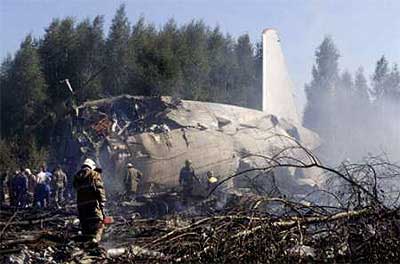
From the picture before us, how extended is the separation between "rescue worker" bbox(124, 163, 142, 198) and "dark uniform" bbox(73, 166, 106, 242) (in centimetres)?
707

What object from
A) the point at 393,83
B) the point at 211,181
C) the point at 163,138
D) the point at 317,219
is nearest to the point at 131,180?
the point at 211,181

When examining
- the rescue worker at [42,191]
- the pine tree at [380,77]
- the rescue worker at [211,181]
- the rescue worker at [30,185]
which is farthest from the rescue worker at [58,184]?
the pine tree at [380,77]

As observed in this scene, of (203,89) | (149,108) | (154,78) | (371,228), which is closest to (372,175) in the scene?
(371,228)

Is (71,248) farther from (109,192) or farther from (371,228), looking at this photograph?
(109,192)

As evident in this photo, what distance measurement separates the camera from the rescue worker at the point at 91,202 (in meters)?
8.06

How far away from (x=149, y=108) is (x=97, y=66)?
1571cm

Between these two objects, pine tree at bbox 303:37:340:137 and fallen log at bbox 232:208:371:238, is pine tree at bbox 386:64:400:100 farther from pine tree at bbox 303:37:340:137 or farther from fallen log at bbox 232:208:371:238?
fallen log at bbox 232:208:371:238

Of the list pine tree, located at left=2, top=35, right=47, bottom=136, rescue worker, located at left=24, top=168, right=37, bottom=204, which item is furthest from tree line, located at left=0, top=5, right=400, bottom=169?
rescue worker, located at left=24, top=168, right=37, bottom=204

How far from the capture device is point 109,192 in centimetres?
1625

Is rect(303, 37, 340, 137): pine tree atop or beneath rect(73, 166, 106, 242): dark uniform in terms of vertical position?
atop

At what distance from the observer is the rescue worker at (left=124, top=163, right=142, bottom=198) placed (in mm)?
15426

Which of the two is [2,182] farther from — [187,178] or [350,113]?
[350,113]

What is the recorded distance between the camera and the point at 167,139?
17.4m

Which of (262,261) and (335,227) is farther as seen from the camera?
(335,227)
